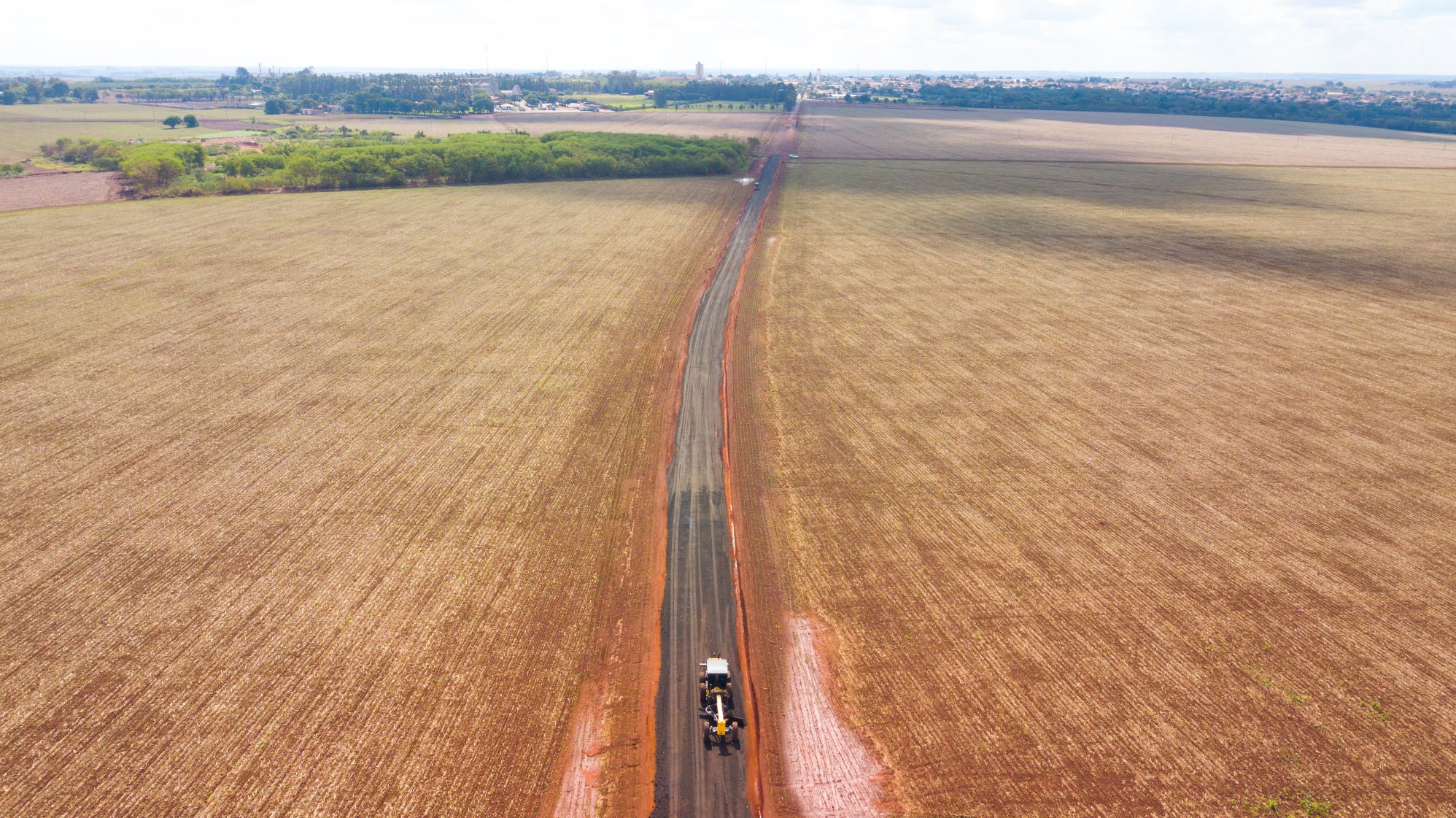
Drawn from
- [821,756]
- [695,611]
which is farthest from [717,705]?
[695,611]

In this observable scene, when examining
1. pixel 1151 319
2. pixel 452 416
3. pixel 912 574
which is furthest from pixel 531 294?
pixel 1151 319

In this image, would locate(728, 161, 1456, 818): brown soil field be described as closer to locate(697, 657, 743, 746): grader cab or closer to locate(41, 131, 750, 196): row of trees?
locate(697, 657, 743, 746): grader cab

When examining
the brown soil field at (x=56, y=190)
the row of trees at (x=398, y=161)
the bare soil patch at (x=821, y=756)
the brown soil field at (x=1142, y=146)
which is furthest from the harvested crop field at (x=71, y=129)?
the bare soil patch at (x=821, y=756)

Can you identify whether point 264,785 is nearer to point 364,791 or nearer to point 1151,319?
point 364,791

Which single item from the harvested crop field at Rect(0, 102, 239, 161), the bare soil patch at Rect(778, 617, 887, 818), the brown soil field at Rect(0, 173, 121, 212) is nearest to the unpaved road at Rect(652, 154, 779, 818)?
the bare soil patch at Rect(778, 617, 887, 818)

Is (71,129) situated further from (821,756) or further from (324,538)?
(821,756)

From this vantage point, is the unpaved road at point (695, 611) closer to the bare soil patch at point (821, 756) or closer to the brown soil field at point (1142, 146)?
the bare soil patch at point (821, 756)
